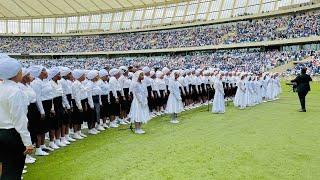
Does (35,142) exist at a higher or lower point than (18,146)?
lower

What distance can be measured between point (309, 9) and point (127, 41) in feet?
110

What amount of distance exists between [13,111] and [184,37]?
61973mm

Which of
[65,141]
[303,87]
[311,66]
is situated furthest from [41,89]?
[311,66]

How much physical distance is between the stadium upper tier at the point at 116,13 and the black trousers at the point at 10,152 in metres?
51.4

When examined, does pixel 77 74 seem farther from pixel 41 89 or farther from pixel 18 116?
pixel 18 116

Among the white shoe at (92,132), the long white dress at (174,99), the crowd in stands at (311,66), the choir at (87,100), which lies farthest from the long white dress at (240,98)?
the crowd in stands at (311,66)

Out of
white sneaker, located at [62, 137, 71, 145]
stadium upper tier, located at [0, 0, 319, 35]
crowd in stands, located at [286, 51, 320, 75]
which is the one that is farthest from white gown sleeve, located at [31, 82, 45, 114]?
stadium upper tier, located at [0, 0, 319, 35]

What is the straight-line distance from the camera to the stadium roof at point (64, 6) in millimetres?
66081

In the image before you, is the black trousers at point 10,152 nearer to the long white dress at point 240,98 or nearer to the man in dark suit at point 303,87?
the man in dark suit at point 303,87

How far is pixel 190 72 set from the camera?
19547mm

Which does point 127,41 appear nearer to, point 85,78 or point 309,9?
point 309,9

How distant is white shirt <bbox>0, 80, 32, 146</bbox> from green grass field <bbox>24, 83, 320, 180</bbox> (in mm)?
2631

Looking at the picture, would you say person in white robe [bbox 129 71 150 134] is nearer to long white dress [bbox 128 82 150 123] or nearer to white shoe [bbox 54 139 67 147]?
long white dress [bbox 128 82 150 123]

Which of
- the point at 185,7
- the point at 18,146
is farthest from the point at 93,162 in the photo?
the point at 185,7
